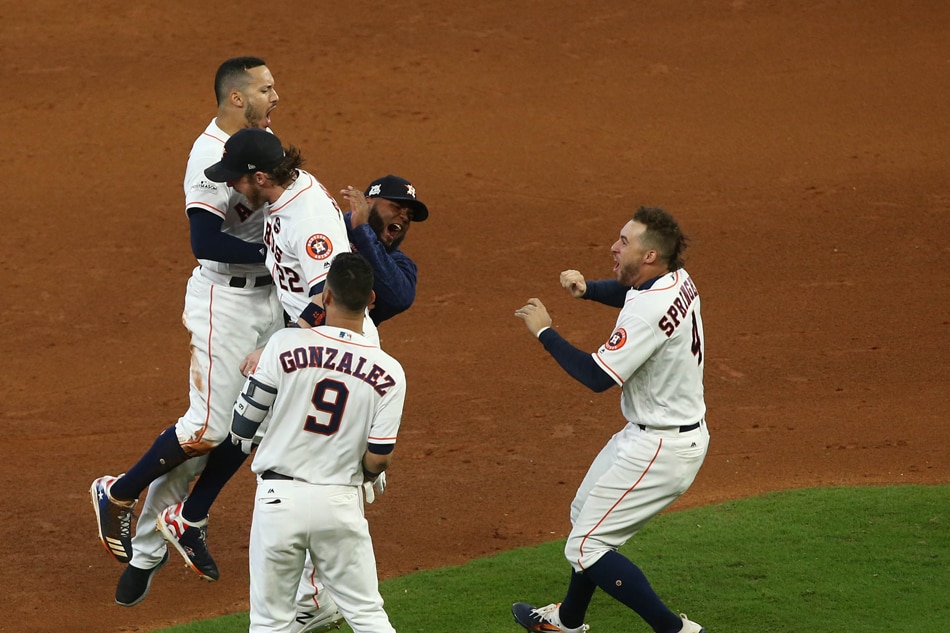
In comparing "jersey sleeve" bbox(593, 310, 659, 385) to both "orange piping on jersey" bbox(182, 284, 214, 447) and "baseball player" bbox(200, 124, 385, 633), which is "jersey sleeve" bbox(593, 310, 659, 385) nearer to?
"baseball player" bbox(200, 124, 385, 633)

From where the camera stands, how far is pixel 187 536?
6.13 metres

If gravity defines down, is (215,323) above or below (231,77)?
below

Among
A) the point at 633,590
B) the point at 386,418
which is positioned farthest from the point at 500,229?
the point at 386,418

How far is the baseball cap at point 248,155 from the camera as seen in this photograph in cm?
540

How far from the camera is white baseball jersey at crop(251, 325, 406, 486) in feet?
15.1

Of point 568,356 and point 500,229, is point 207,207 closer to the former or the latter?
point 568,356

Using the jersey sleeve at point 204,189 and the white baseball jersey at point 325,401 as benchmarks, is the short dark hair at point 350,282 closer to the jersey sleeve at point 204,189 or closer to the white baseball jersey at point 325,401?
the white baseball jersey at point 325,401

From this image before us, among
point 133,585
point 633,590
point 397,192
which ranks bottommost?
point 133,585

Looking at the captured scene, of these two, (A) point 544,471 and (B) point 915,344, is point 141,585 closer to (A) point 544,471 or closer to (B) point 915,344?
(A) point 544,471

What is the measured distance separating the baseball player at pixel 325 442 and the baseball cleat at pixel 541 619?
3.74ft

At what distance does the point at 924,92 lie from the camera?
14.1m

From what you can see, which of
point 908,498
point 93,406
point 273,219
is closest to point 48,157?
point 93,406

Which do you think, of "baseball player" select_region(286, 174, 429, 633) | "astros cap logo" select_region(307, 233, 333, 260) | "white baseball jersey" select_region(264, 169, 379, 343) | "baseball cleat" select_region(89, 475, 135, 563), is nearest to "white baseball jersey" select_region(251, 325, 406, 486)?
"white baseball jersey" select_region(264, 169, 379, 343)

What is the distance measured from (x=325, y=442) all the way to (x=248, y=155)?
152cm
